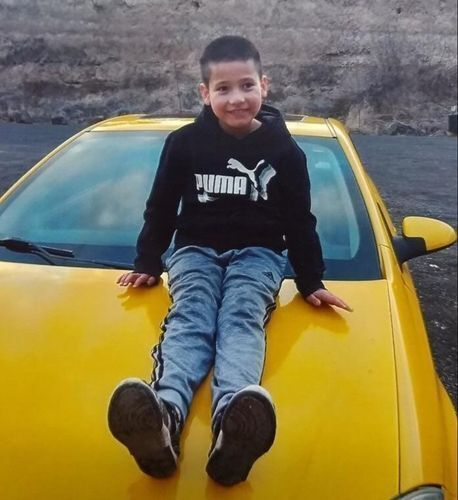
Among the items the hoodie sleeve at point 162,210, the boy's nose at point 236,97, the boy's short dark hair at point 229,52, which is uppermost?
the boy's short dark hair at point 229,52

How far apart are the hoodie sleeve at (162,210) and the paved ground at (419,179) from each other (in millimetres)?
1115

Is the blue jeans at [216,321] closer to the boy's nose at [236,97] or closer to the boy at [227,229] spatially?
the boy at [227,229]

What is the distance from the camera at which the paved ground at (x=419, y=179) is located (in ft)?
9.47

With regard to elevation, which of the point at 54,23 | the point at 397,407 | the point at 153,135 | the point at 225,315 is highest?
the point at 54,23

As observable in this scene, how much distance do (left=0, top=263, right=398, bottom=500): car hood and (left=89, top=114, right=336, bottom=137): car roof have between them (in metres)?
0.85

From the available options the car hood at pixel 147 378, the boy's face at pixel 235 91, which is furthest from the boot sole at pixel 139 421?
the boy's face at pixel 235 91

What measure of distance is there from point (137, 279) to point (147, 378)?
401mm

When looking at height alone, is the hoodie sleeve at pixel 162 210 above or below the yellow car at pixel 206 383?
above

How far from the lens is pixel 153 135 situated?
2.62m

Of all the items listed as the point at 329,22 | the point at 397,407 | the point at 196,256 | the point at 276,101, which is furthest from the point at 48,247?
the point at 329,22

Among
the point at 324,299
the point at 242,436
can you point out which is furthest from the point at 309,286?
the point at 242,436

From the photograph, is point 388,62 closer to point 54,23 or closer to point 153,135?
point 153,135

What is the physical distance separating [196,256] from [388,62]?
5.35ft

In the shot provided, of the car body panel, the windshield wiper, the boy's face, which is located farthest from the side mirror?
the windshield wiper
